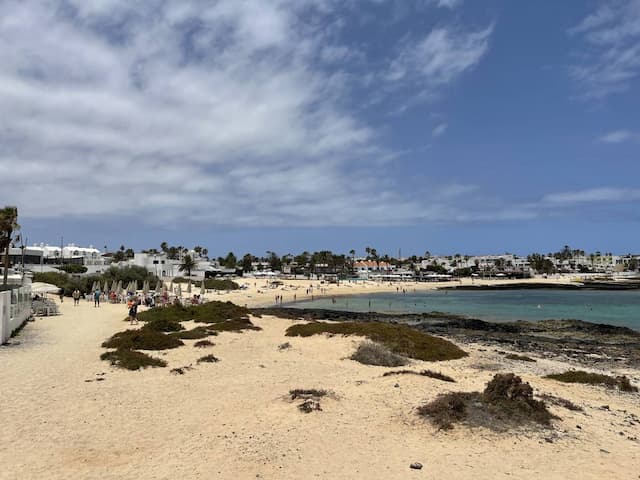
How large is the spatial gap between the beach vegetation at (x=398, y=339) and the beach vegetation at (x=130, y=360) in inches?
360

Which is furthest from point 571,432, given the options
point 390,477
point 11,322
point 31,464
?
point 11,322

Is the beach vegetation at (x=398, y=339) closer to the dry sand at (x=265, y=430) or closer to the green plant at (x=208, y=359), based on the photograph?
the dry sand at (x=265, y=430)

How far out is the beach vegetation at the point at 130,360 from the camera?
15.0 m

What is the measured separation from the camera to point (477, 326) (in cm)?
3788

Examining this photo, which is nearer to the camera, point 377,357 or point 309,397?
point 309,397

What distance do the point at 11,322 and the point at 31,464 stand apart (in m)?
15.7

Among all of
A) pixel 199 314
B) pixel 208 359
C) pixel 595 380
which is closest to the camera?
pixel 595 380

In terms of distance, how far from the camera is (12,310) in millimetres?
21391

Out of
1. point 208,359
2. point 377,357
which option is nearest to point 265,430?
point 208,359

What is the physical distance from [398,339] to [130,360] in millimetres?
11097

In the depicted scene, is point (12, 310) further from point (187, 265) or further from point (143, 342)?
point (187, 265)

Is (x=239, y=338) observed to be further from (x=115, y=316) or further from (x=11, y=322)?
(x=115, y=316)

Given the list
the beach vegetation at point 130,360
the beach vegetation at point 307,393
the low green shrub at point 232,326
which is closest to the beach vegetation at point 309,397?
the beach vegetation at point 307,393

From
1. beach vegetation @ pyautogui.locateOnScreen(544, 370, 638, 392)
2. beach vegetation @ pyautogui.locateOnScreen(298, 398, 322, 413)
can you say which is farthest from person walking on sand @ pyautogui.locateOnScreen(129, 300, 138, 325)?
beach vegetation @ pyautogui.locateOnScreen(544, 370, 638, 392)
